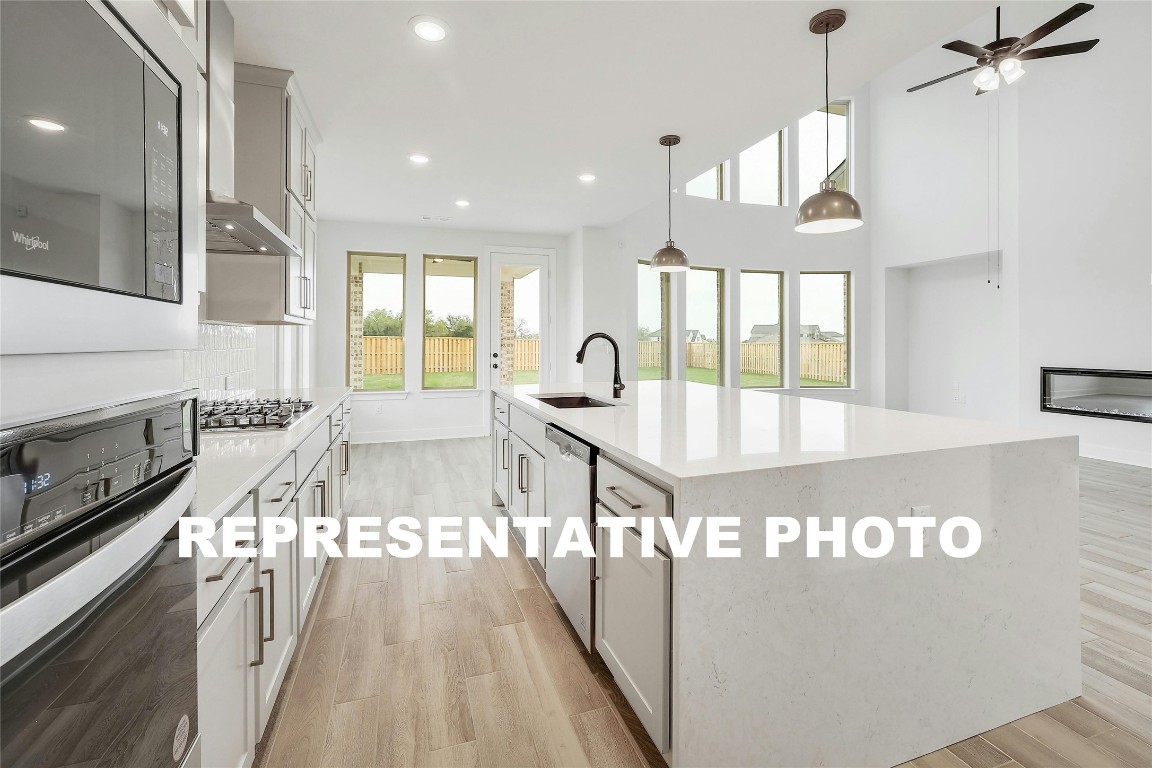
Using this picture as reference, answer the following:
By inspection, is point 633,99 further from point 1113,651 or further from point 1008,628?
point 1113,651

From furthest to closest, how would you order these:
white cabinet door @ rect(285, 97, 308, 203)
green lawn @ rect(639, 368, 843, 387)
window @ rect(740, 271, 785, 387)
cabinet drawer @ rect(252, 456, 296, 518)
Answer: window @ rect(740, 271, 785, 387), green lawn @ rect(639, 368, 843, 387), white cabinet door @ rect(285, 97, 308, 203), cabinet drawer @ rect(252, 456, 296, 518)

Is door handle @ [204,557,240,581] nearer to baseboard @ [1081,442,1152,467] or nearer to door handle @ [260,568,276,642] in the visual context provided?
door handle @ [260,568,276,642]

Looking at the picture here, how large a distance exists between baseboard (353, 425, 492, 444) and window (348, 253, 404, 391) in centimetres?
55

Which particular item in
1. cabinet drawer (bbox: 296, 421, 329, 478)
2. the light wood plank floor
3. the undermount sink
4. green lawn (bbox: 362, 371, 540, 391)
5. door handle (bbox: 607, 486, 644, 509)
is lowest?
the light wood plank floor

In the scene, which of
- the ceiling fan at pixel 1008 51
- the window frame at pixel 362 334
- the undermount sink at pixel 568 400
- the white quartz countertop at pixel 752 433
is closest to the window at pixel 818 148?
the ceiling fan at pixel 1008 51

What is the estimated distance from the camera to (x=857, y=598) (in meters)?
1.42

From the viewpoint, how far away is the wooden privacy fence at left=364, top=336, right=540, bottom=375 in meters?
6.37

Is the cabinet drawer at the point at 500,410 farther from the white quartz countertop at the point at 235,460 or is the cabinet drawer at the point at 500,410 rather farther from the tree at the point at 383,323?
the tree at the point at 383,323

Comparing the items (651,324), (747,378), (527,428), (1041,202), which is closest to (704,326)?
(651,324)

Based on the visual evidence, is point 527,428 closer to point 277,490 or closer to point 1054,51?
point 277,490

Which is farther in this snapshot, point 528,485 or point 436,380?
point 436,380

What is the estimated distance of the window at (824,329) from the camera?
789cm

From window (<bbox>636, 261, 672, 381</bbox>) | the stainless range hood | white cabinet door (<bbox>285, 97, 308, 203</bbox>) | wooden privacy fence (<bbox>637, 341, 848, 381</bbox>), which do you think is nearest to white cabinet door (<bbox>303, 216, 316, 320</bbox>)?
white cabinet door (<bbox>285, 97, 308, 203</bbox>)

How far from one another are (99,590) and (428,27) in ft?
8.66
